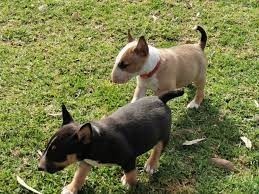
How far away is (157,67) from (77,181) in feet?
4.95

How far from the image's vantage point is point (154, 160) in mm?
4840

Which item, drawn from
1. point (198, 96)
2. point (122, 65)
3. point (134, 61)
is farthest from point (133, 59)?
point (198, 96)

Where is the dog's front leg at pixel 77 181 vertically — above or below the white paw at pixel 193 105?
above

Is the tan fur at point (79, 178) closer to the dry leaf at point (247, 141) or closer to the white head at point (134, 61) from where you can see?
the white head at point (134, 61)

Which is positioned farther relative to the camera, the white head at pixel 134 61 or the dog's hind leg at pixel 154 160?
the white head at pixel 134 61

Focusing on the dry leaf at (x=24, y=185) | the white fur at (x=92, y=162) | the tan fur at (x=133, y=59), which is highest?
the tan fur at (x=133, y=59)

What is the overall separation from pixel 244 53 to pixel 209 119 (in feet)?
4.59

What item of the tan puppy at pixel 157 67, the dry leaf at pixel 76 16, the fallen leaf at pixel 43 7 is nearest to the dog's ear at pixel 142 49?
the tan puppy at pixel 157 67

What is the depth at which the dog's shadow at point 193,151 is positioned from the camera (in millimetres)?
4840

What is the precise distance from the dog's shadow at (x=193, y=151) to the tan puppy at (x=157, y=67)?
1.22 feet

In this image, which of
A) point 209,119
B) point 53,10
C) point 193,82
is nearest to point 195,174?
point 209,119

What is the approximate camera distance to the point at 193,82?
5.83 metres

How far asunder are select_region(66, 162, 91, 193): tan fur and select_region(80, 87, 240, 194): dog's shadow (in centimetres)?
→ 10

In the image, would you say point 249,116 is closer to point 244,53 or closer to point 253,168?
point 253,168
